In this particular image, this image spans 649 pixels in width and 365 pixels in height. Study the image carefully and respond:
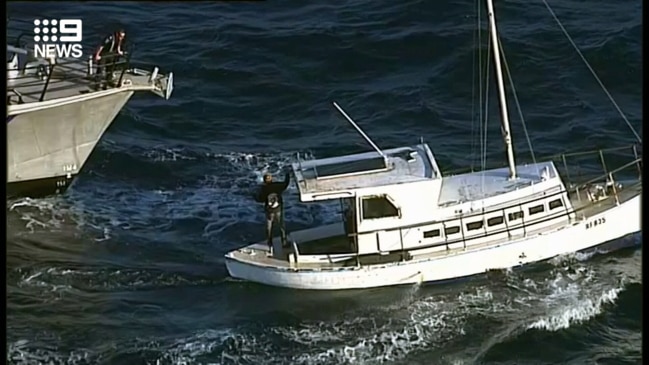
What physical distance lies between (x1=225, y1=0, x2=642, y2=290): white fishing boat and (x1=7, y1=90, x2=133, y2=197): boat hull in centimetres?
753

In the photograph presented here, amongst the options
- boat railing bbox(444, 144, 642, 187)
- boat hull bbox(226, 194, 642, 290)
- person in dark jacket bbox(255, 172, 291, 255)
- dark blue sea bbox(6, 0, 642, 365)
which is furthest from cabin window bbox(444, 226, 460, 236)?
boat railing bbox(444, 144, 642, 187)

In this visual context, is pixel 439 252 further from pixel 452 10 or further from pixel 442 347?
pixel 452 10

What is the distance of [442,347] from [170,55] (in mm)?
22671

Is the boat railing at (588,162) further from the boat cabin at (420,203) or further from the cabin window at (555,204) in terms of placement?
the boat cabin at (420,203)

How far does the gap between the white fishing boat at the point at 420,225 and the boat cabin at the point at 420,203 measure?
0.02 m

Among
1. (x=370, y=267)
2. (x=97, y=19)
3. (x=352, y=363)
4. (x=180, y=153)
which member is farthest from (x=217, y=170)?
(x=97, y=19)

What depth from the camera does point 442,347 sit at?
2820cm

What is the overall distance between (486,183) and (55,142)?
11785 millimetres

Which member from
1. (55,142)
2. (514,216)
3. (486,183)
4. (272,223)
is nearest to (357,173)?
(272,223)

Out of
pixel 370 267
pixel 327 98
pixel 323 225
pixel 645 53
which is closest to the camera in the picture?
pixel 645 53

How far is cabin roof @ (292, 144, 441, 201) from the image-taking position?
30172 mm

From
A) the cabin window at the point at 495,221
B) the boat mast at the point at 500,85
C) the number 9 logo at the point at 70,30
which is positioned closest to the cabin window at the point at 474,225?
the cabin window at the point at 495,221

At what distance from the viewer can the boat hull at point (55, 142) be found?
1432 inches

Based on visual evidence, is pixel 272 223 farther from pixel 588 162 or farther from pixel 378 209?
pixel 588 162
